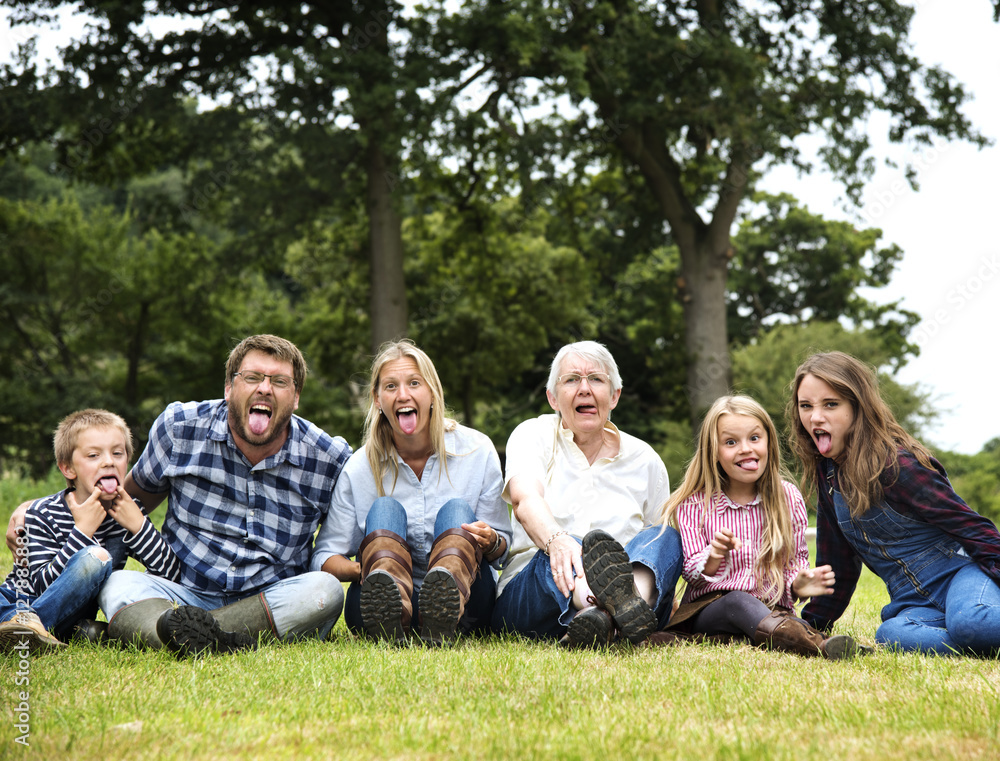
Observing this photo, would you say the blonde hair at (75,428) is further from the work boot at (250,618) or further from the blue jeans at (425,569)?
the blue jeans at (425,569)

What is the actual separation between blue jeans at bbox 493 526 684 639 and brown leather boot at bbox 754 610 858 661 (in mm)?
441

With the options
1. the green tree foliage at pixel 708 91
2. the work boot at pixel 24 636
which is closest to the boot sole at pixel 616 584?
the work boot at pixel 24 636

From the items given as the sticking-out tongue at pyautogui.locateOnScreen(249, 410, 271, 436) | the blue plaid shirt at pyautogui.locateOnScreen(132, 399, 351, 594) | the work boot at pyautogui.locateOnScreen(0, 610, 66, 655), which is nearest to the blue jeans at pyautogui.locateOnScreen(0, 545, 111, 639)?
the work boot at pyautogui.locateOnScreen(0, 610, 66, 655)

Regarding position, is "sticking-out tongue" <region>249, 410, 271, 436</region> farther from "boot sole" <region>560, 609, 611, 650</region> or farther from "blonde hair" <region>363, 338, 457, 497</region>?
"boot sole" <region>560, 609, 611, 650</region>

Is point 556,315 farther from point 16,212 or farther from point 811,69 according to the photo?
point 16,212

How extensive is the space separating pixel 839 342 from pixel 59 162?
15530 mm

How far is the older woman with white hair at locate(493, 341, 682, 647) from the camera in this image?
395 cm

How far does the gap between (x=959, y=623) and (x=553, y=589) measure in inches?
66.9

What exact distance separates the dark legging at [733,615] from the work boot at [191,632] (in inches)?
83.0

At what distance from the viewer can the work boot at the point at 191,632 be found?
3.62 m

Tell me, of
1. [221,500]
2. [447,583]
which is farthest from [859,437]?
[221,500]

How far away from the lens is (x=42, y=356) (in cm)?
2198

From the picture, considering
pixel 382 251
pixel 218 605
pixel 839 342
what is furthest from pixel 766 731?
pixel 839 342

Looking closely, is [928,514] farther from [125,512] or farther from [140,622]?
[125,512]
